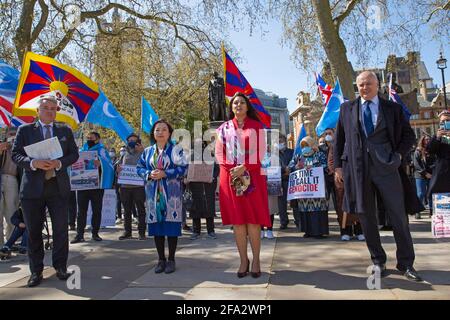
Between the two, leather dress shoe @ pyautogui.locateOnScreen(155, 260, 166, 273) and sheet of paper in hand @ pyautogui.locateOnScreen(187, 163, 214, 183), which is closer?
leather dress shoe @ pyautogui.locateOnScreen(155, 260, 166, 273)

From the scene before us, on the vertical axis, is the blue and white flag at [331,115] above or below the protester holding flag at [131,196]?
above

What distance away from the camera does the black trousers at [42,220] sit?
470 cm

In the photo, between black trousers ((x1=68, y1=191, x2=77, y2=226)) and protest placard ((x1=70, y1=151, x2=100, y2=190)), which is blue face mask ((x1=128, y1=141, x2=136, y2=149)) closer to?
protest placard ((x1=70, y1=151, x2=100, y2=190))

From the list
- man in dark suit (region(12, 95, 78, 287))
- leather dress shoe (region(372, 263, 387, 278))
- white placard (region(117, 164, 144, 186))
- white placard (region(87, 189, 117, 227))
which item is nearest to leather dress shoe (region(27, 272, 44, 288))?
man in dark suit (region(12, 95, 78, 287))

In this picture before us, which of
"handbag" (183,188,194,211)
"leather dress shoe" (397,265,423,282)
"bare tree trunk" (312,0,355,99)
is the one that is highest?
"bare tree trunk" (312,0,355,99)

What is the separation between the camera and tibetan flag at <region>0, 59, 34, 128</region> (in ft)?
23.0

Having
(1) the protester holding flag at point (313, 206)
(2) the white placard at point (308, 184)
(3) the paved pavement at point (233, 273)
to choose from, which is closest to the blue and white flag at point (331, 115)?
(1) the protester holding flag at point (313, 206)

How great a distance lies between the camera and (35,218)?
4715 millimetres

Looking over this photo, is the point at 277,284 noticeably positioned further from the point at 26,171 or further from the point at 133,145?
the point at 133,145

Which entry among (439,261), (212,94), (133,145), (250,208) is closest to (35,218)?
(250,208)

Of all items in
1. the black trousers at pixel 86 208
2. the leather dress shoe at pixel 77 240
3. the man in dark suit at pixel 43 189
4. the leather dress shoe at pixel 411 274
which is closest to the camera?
the leather dress shoe at pixel 411 274

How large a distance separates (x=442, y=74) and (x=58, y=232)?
2504cm

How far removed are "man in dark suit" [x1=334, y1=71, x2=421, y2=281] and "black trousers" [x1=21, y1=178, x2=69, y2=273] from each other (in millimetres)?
3220

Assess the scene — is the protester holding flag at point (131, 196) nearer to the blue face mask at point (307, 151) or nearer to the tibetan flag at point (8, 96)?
the tibetan flag at point (8, 96)
